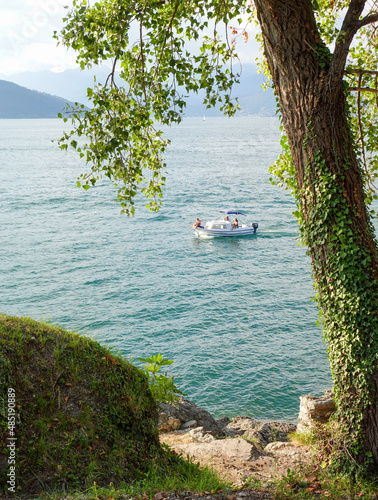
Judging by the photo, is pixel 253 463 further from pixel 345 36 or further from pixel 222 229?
pixel 222 229

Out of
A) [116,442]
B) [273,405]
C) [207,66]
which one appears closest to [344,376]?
[116,442]

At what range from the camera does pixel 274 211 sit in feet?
166

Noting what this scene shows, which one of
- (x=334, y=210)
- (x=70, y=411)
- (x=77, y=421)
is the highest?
(x=334, y=210)

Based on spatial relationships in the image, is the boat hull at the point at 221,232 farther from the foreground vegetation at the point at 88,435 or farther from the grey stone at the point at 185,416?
the foreground vegetation at the point at 88,435

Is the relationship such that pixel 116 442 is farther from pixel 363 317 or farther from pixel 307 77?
pixel 307 77

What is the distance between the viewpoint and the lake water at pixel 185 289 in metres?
20.6

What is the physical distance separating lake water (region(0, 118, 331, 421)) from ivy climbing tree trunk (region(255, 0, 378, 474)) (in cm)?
538

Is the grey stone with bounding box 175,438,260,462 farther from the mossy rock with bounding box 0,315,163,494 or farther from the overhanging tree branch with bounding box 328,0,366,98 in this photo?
the overhanging tree branch with bounding box 328,0,366,98

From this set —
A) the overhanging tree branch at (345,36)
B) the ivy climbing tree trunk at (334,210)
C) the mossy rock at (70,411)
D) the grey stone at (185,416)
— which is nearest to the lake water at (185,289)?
the grey stone at (185,416)

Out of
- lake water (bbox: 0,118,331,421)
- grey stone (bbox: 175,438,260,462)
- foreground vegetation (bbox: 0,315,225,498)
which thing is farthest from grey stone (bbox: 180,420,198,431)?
foreground vegetation (bbox: 0,315,225,498)

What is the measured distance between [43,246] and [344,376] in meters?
35.3

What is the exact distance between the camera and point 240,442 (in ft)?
28.0

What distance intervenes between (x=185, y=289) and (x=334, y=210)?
24.0 metres

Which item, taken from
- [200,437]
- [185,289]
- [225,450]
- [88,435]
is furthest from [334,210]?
[185,289]
